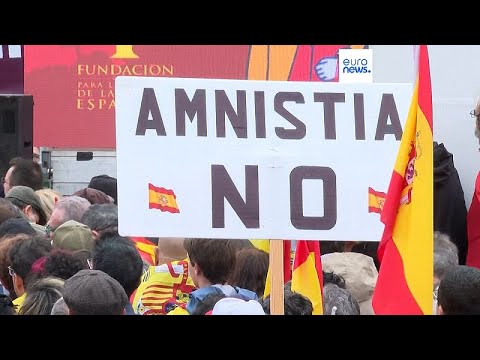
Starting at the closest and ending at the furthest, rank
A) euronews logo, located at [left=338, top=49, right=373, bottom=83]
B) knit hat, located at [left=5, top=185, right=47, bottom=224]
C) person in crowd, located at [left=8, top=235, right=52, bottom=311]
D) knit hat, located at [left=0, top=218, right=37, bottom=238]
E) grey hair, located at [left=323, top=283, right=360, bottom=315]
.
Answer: grey hair, located at [left=323, top=283, right=360, bottom=315] → person in crowd, located at [left=8, top=235, right=52, bottom=311] → knit hat, located at [left=0, top=218, right=37, bottom=238] → knit hat, located at [left=5, top=185, right=47, bottom=224] → euronews logo, located at [left=338, top=49, right=373, bottom=83]

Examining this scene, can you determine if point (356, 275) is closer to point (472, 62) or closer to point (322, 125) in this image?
point (322, 125)

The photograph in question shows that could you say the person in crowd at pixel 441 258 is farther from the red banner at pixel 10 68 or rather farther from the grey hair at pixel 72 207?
the red banner at pixel 10 68

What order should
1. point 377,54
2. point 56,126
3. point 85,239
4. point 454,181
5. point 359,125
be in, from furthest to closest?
point 56,126 < point 377,54 < point 454,181 < point 85,239 < point 359,125

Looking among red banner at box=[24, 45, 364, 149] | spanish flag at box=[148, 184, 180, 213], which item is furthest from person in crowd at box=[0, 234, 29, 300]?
red banner at box=[24, 45, 364, 149]

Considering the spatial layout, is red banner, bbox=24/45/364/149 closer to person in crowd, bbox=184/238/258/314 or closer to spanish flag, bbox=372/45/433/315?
person in crowd, bbox=184/238/258/314

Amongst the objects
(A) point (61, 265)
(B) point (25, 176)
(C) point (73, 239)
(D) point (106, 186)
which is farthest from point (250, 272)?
(B) point (25, 176)

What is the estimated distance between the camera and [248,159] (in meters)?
3.80

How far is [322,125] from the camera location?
3854mm

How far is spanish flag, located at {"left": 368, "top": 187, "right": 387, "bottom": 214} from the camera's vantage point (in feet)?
12.6

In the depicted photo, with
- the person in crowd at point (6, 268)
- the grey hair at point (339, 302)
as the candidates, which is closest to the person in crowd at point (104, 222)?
the person in crowd at point (6, 268)

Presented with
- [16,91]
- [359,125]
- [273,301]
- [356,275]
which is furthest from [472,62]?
[16,91]

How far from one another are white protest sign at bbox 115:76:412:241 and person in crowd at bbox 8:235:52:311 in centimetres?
104

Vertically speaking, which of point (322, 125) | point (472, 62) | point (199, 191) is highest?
point (472, 62)

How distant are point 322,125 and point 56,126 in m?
6.05
